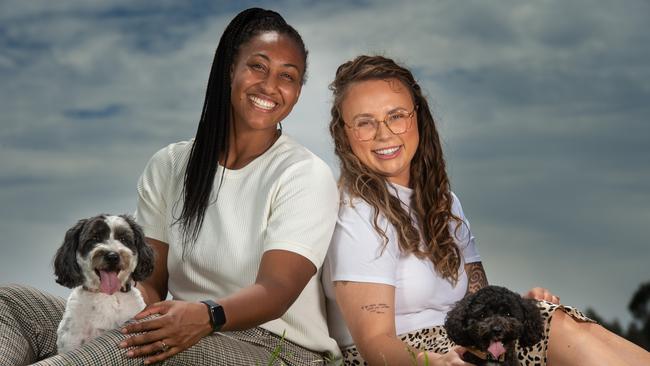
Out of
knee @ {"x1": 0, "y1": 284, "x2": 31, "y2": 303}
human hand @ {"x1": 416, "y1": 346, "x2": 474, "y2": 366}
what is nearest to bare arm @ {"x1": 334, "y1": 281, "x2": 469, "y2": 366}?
human hand @ {"x1": 416, "y1": 346, "x2": 474, "y2": 366}

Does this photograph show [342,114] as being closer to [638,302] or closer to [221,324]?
[221,324]

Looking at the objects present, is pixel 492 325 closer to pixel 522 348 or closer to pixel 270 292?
pixel 522 348

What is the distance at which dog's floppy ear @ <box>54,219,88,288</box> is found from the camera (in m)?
4.72

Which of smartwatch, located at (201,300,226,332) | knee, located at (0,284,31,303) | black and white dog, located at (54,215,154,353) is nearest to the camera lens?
smartwatch, located at (201,300,226,332)

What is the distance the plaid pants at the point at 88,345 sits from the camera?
4.02 metres

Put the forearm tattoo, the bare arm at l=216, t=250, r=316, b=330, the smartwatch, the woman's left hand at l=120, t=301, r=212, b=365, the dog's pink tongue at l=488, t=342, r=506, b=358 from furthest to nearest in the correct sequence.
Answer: the forearm tattoo < the bare arm at l=216, t=250, r=316, b=330 < the smartwatch < the woman's left hand at l=120, t=301, r=212, b=365 < the dog's pink tongue at l=488, t=342, r=506, b=358

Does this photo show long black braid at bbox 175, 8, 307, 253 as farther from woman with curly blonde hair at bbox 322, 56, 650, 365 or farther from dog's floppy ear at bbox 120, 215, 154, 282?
woman with curly blonde hair at bbox 322, 56, 650, 365

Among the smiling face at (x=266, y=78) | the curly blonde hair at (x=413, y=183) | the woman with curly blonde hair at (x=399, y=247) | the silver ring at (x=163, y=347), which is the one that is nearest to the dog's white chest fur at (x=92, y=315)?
the silver ring at (x=163, y=347)

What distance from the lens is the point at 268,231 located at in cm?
463

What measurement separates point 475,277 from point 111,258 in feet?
6.37

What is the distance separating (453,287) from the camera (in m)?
4.83

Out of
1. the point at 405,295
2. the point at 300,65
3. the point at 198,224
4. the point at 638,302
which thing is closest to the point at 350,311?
the point at 405,295

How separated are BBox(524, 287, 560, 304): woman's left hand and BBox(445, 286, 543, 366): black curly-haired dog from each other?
2.52 ft

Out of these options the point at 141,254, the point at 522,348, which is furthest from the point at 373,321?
the point at 141,254
